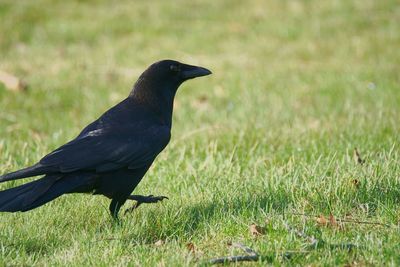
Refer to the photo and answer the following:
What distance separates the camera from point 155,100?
491cm

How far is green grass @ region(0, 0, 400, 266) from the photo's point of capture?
393cm

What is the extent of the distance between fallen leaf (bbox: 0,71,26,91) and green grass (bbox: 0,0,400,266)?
0.32ft

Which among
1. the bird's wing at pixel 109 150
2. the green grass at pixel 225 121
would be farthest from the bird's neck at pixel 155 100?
the green grass at pixel 225 121

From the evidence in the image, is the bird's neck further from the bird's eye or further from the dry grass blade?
the dry grass blade

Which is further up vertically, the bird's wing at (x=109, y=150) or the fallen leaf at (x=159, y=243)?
the bird's wing at (x=109, y=150)

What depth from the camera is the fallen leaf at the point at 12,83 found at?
8.72 metres

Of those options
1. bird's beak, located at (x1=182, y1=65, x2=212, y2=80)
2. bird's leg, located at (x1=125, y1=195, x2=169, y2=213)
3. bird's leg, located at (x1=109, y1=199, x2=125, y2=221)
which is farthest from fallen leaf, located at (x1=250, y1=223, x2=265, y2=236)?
bird's beak, located at (x1=182, y1=65, x2=212, y2=80)

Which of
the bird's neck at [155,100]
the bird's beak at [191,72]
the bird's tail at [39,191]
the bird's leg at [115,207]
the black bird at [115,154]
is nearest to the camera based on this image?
the bird's tail at [39,191]

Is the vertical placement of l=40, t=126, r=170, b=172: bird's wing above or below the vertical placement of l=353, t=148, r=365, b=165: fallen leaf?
above

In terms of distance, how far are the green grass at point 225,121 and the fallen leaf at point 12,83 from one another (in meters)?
0.10

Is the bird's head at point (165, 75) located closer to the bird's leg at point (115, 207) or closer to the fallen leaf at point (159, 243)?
the bird's leg at point (115, 207)

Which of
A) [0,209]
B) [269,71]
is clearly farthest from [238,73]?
[0,209]

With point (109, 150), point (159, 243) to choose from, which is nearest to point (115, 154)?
point (109, 150)

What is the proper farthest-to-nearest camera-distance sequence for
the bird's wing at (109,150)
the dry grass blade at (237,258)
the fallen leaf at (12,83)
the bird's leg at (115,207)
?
the fallen leaf at (12,83) → the bird's leg at (115,207) → the bird's wing at (109,150) → the dry grass blade at (237,258)
